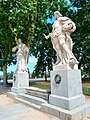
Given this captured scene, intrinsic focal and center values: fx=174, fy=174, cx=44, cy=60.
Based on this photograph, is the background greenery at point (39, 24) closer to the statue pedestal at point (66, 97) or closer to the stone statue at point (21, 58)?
the stone statue at point (21, 58)

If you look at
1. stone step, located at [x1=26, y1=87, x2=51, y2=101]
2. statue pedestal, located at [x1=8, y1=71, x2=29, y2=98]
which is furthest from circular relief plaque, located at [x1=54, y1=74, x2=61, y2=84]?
statue pedestal, located at [x1=8, y1=71, x2=29, y2=98]

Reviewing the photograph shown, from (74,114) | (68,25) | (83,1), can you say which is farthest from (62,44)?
(83,1)

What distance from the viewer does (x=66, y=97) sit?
6.03 m

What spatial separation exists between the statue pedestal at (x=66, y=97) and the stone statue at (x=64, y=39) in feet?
1.22

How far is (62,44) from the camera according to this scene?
660 centimetres

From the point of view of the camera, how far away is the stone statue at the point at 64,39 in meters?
6.50

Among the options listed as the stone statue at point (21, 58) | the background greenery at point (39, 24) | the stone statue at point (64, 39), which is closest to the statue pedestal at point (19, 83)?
the stone statue at point (21, 58)

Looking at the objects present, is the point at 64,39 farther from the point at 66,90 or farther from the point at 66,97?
the point at 66,97

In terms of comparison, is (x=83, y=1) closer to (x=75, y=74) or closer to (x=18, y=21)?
(x=18, y=21)

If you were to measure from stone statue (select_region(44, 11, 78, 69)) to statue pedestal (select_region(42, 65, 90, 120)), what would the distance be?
0.37 m

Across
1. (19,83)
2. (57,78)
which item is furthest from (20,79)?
(57,78)

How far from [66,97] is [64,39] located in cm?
220

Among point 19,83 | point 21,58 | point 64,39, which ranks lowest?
point 19,83

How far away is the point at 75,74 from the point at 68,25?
185 cm
